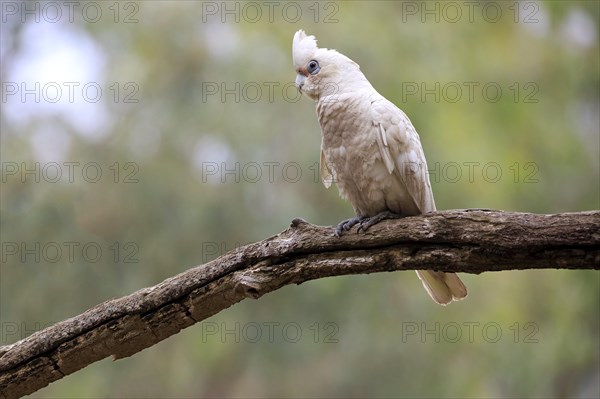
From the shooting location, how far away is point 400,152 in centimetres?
278

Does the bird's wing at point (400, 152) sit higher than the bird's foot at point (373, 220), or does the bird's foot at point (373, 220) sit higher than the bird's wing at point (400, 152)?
the bird's wing at point (400, 152)

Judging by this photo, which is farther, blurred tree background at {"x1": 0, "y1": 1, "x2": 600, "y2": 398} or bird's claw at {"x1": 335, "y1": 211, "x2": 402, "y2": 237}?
blurred tree background at {"x1": 0, "y1": 1, "x2": 600, "y2": 398}

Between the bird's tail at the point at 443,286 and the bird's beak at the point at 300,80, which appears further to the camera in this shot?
the bird's beak at the point at 300,80

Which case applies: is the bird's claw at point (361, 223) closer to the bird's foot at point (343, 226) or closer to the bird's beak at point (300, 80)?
the bird's foot at point (343, 226)

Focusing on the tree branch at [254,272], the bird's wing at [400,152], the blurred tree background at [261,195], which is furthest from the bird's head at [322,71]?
the blurred tree background at [261,195]

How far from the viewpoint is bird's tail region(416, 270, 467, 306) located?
109 inches

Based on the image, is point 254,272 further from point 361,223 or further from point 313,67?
point 313,67

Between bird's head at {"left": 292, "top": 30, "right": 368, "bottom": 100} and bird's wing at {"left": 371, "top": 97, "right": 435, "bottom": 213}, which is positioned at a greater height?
bird's head at {"left": 292, "top": 30, "right": 368, "bottom": 100}

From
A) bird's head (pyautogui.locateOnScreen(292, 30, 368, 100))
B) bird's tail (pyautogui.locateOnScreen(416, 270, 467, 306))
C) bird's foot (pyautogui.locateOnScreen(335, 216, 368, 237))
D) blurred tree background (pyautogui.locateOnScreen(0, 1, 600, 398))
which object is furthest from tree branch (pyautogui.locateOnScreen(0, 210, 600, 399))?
blurred tree background (pyautogui.locateOnScreen(0, 1, 600, 398))

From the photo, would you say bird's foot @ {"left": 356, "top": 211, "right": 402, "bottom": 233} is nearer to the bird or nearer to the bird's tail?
the bird

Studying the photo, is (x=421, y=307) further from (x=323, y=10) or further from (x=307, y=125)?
(x=323, y=10)

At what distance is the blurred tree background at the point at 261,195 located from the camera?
5.20 m

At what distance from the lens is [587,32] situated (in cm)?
614

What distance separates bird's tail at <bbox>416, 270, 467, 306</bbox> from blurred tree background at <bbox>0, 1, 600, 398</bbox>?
7.72ft
